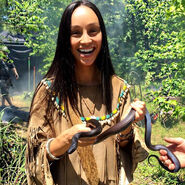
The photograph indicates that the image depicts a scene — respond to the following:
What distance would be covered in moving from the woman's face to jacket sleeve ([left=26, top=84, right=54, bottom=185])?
291mm

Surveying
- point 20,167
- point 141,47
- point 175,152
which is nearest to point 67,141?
point 175,152

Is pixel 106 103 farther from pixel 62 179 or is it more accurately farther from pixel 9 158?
pixel 9 158

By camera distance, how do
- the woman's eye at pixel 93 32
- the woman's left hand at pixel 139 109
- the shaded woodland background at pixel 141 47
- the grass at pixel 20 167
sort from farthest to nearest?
the shaded woodland background at pixel 141 47
the grass at pixel 20 167
the woman's eye at pixel 93 32
the woman's left hand at pixel 139 109

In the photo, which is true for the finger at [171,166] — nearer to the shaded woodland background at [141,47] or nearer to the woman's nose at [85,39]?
the woman's nose at [85,39]

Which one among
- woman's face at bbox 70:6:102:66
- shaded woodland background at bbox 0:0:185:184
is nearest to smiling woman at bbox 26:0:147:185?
woman's face at bbox 70:6:102:66

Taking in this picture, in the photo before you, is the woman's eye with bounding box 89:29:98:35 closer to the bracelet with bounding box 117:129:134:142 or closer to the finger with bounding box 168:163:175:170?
the bracelet with bounding box 117:129:134:142

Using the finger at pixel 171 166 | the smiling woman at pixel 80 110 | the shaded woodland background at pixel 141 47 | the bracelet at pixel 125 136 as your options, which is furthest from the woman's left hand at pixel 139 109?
the shaded woodland background at pixel 141 47

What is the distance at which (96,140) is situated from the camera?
1.34 metres

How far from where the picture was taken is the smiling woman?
1.45 m

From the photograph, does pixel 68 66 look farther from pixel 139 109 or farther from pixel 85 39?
pixel 139 109

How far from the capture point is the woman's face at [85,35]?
1464 mm

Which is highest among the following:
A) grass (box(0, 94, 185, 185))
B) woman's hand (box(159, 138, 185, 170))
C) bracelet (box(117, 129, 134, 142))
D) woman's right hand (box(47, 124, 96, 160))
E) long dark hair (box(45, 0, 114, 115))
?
long dark hair (box(45, 0, 114, 115))

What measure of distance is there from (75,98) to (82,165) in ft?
1.26

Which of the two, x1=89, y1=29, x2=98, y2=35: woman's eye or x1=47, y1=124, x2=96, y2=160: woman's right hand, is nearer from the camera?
x1=47, y1=124, x2=96, y2=160: woman's right hand
